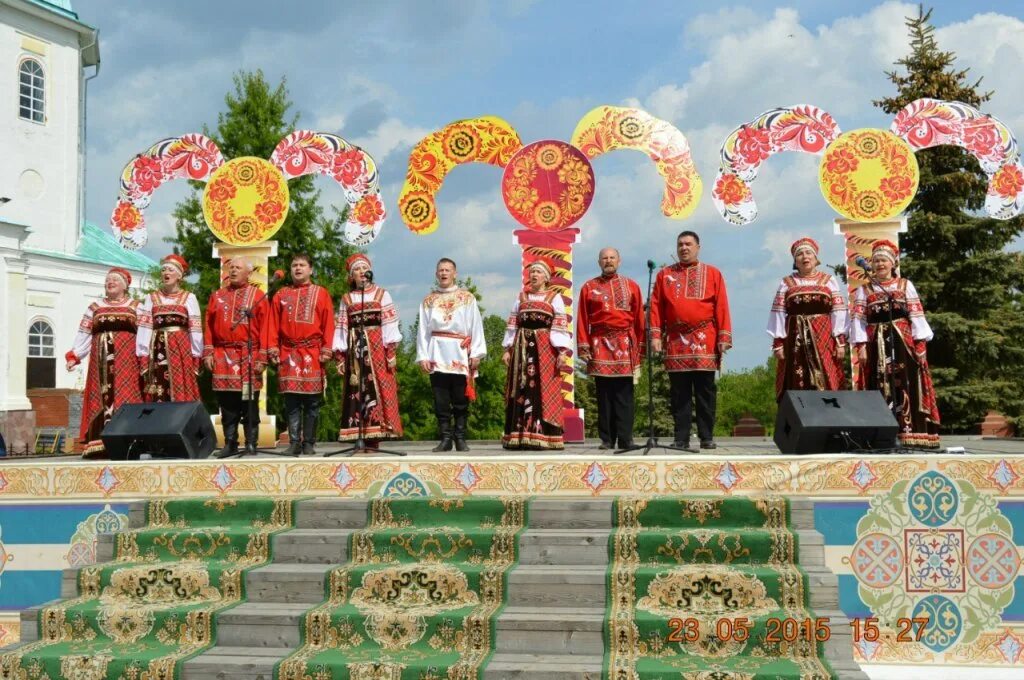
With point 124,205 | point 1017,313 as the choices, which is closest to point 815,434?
point 124,205

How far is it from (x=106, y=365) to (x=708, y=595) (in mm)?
5227

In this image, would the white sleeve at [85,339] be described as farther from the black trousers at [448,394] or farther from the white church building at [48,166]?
the white church building at [48,166]

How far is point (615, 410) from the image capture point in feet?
23.4

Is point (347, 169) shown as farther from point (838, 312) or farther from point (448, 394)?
point (838, 312)

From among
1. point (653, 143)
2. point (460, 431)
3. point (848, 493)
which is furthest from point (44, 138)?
point (848, 493)

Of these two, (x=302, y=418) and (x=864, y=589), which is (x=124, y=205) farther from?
(x=864, y=589)

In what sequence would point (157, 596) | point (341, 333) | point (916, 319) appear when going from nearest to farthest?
point (157, 596), point (916, 319), point (341, 333)

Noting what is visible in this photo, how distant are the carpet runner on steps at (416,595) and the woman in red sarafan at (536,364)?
1957 mm

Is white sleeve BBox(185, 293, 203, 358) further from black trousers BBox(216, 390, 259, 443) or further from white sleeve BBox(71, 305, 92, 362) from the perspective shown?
white sleeve BBox(71, 305, 92, 362)

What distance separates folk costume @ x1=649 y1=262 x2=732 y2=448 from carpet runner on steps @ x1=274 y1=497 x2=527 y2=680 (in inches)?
89.9

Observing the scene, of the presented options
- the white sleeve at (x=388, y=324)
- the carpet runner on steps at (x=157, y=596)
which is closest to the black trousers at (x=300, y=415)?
the white sleeve at (x=388, y=324)

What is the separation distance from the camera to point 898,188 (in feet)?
26.3

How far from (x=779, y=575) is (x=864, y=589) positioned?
954 mm

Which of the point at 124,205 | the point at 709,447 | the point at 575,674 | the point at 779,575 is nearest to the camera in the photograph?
the point at 575,674
